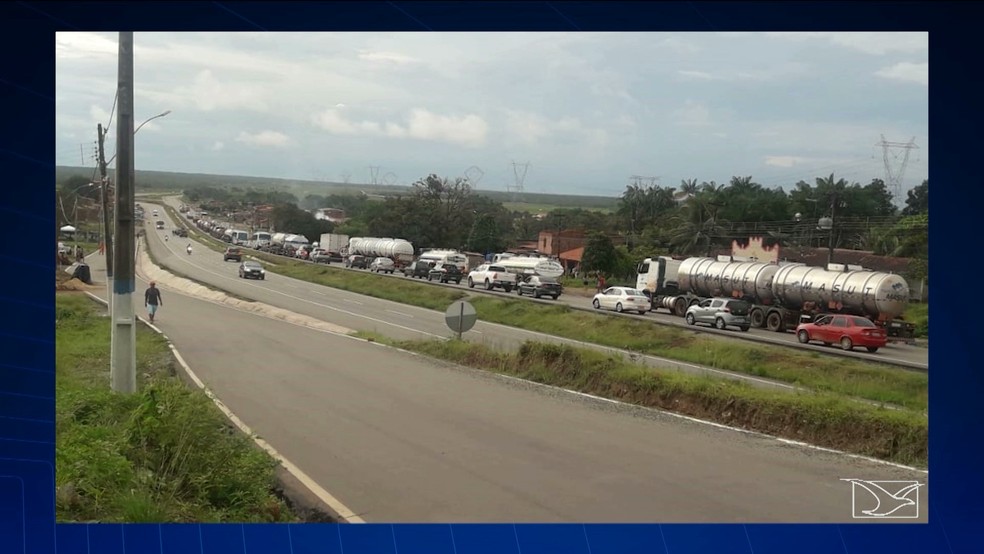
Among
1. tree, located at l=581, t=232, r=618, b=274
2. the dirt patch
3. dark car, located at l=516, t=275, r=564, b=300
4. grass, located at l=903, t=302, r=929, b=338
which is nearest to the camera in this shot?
grass, located at l=903, t=302, r=929, b=338

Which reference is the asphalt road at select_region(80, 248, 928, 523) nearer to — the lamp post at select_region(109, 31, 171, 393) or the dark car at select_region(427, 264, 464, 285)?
the lamp post at select_region(109, 31, 171, 393)

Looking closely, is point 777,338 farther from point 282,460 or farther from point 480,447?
point 282,460

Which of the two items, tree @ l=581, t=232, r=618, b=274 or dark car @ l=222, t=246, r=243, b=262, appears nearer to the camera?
tree @ l=581, t=232, r=618, b=274

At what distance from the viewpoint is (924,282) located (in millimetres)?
4691

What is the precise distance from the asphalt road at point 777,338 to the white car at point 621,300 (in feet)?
0.15

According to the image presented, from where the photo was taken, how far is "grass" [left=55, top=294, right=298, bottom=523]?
4.38 meters

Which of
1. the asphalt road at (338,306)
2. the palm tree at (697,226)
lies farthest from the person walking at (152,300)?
the palm tree at (697,226)

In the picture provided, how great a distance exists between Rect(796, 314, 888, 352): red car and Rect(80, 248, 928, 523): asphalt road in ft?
2.41

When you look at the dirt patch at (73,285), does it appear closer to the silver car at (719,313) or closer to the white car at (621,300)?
the white car at (621,300)

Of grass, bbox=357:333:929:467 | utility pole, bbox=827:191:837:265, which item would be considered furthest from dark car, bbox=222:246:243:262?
utility pole, bbox=827:191:837:265

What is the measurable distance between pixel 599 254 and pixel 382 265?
4.64 ft

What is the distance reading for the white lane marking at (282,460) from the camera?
439cm

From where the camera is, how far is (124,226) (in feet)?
17.1

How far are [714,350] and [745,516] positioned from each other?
1172 mm
